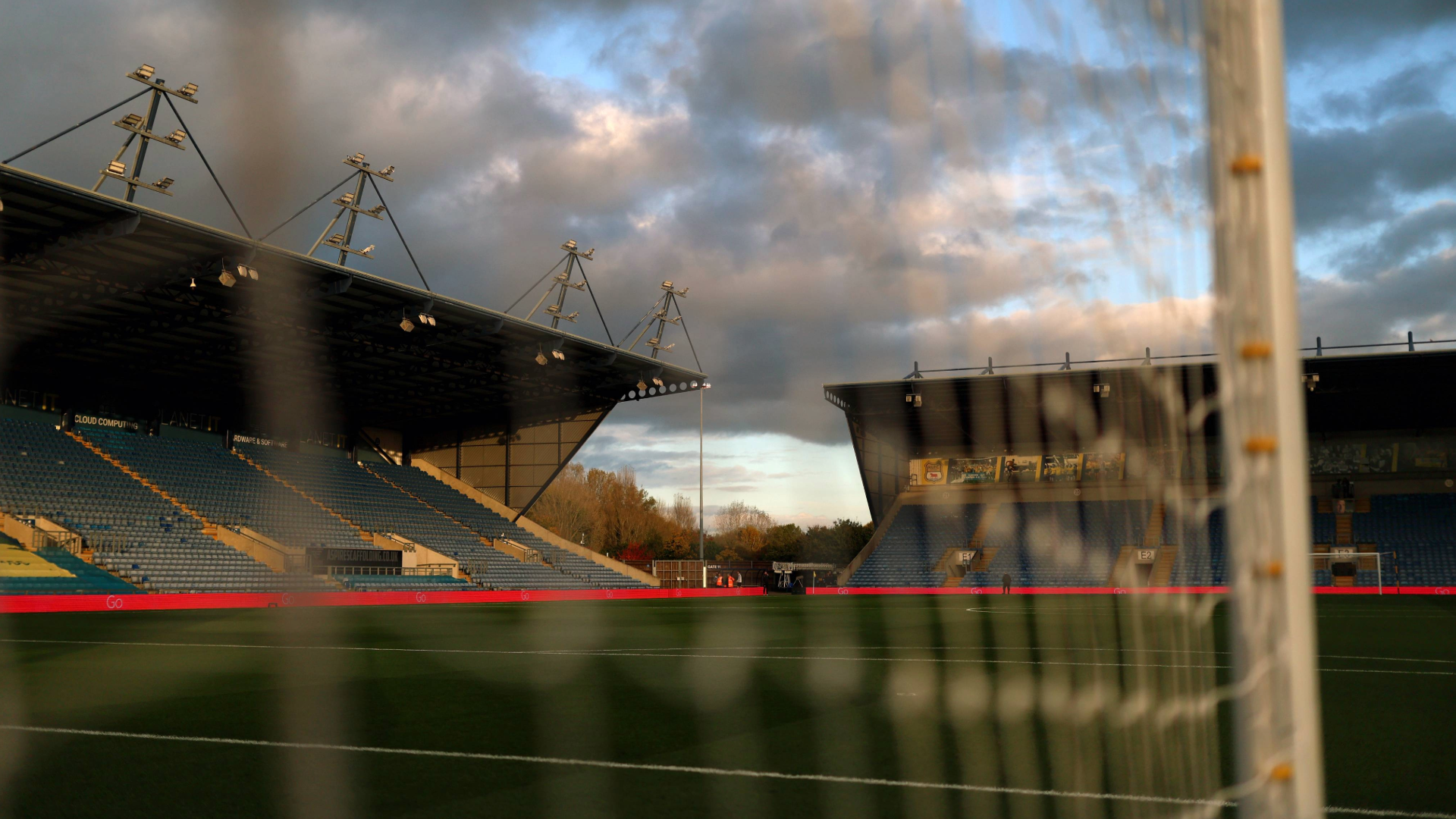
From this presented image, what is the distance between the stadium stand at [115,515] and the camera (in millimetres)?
28625

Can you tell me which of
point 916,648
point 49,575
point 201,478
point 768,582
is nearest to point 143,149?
point 49,575

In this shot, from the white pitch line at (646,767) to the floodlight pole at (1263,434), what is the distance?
1599 millimetres

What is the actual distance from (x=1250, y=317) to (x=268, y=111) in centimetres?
199

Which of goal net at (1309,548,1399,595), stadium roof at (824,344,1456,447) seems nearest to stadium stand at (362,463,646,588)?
stadium roof at (824,344,1456,447)

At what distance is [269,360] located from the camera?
8.50 ft

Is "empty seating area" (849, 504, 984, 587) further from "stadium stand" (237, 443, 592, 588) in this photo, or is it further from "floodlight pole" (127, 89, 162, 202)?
"floodlight pole" (127, 89, 162, 202)

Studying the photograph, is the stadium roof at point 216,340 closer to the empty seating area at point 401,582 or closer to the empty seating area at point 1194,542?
the empty seating area at point 401,582

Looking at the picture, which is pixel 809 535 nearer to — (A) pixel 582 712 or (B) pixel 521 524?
(B) pixel 521 524

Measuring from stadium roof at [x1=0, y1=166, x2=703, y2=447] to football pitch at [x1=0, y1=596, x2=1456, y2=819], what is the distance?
35.9ft

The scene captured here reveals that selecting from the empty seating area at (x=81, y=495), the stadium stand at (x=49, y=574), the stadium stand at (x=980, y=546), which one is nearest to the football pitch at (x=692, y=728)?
the stadium stand at (x=49, y=574)

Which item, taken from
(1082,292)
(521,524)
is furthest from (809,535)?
(1082,292)

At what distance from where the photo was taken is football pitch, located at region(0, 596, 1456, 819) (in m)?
3.70

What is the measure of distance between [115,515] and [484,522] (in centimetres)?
1672

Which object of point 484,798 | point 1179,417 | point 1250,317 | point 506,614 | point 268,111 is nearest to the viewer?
point 1250,317
